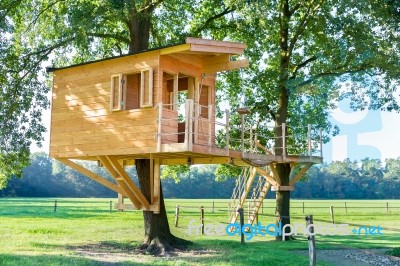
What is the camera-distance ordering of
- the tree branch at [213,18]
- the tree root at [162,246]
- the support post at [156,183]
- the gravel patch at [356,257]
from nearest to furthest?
1. the gravel patch at [356,257]
2. the support post at [156,183]
3. the tree root at [162,246]
4. the tree branch at [213,18]

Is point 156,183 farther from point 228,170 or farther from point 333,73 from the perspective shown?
point 228,170

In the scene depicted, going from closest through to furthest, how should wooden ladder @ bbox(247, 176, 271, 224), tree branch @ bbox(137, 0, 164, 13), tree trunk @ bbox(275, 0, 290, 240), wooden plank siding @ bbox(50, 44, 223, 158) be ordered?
wooden plank siding @ bbox(50, 44, 223, 158) < tree branch @ bbox(137, 0, 164, 13) < tree trunk @ bbox(275, 0, 290, 240) < wooden ladder @ bbox(247, 176, 271, 224)

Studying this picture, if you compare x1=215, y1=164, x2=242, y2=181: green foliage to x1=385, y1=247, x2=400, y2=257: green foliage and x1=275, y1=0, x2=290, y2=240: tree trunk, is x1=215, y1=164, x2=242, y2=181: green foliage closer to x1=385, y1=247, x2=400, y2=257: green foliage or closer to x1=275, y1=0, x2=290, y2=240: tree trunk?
x1=275, y1=0, x2=290, y2=240: tree trunk

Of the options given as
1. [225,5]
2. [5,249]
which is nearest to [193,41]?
[225,5]

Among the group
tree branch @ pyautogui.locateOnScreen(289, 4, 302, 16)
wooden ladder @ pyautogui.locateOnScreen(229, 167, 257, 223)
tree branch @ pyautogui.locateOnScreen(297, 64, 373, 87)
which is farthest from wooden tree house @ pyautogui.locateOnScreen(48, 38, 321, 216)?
tree branch @ pyautogui.locateOnScreen(289, 4, 302, 16)

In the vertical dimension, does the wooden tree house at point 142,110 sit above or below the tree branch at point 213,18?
below

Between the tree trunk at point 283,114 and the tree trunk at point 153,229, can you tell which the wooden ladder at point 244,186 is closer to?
the tree trunk at point 283,114

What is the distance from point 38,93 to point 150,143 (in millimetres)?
8377

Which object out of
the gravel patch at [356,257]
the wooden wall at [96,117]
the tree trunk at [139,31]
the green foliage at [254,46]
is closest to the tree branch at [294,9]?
the green foliage at [254,46]

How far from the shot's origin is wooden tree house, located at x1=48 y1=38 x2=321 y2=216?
14.3 m

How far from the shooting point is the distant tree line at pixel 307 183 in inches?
3275

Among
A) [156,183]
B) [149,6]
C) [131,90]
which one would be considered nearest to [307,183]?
[149,6]

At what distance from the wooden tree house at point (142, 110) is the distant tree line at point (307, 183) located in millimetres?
64566

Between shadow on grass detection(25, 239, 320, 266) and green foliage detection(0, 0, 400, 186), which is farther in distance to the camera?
green foliage detection(0, 0, 400, 186)
